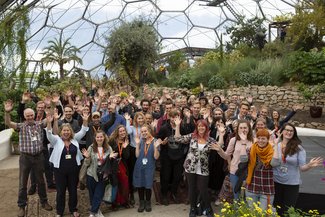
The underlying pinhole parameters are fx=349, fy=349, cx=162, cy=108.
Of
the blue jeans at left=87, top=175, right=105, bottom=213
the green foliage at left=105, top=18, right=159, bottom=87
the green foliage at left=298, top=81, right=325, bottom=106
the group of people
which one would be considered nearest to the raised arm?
the group of people

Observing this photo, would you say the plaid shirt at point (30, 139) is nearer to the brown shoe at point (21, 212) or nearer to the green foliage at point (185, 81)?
the brown shoe at point (21, 212)

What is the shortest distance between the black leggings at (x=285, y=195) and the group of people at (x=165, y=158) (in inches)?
0.4

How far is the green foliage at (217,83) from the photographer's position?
1611cm

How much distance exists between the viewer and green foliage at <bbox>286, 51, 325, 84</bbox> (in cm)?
1368

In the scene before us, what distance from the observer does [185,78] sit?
18219 millimetres

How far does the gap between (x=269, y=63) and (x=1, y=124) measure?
11.4m

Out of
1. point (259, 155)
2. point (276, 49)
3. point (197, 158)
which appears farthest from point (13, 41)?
point (276, 49)

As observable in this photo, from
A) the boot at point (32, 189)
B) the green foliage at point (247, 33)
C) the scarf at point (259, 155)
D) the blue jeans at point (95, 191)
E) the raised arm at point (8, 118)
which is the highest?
the green foliage at point (247, 33)

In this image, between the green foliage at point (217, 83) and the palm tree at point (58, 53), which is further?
the palm tree at point (58, 53)

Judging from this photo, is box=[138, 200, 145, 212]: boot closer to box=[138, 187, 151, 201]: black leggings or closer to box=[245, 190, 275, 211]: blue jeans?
box=[138, 187, 151, 201]: black leggings

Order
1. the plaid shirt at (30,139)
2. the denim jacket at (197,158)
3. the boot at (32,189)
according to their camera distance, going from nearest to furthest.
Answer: the denim jacket at (197,158), the plaid shirt at (30,139), the boot at (32,189)

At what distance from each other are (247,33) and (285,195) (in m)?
18.8

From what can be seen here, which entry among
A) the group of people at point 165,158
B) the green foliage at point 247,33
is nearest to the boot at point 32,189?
the group of people at point 165,158

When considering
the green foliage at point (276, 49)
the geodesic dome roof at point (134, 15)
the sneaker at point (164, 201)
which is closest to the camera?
the sneaker at point (164, 201)
